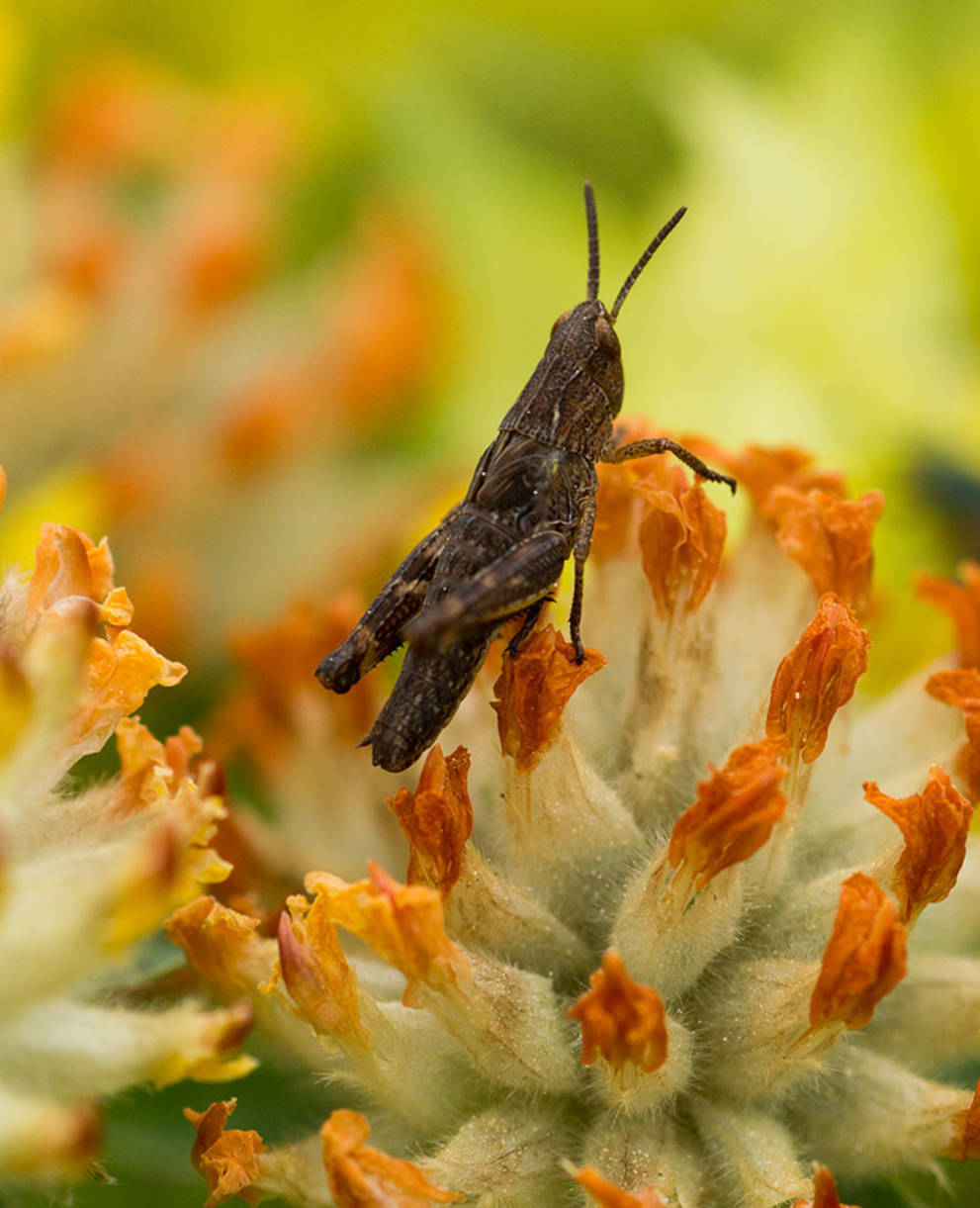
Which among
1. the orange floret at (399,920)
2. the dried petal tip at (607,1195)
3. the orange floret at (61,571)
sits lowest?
the dried petal tip at (607,1195)

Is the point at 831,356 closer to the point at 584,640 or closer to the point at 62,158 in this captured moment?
the point at 584,640

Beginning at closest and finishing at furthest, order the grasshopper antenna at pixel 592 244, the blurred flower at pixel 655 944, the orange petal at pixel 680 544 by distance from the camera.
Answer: the blurred flower at pixel 655 944 < the orange petal at pixel 680 544 < the grasshopper antenna at pixel 592 244

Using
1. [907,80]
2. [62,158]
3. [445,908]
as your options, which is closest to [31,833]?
[445,908]

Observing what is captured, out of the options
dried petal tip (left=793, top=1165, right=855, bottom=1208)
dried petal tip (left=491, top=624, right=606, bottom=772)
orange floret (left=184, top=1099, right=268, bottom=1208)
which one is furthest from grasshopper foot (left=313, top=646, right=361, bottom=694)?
dried petal tip (left=793, top=1165, right=855, bottom=1208)

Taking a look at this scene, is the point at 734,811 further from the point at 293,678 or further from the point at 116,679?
the point at 293,678

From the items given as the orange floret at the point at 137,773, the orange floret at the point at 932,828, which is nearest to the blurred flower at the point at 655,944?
the orange floret at the point at 932,828

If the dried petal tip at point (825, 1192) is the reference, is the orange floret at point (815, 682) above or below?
above

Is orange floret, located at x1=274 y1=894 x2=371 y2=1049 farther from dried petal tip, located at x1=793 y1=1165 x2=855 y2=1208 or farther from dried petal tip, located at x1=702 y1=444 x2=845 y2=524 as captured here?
dried petal tip, located at x1=702 y1=444 x2=845 y2=524

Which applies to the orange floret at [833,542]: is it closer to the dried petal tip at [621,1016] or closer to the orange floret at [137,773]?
the dried petal tip at [621,1016]
